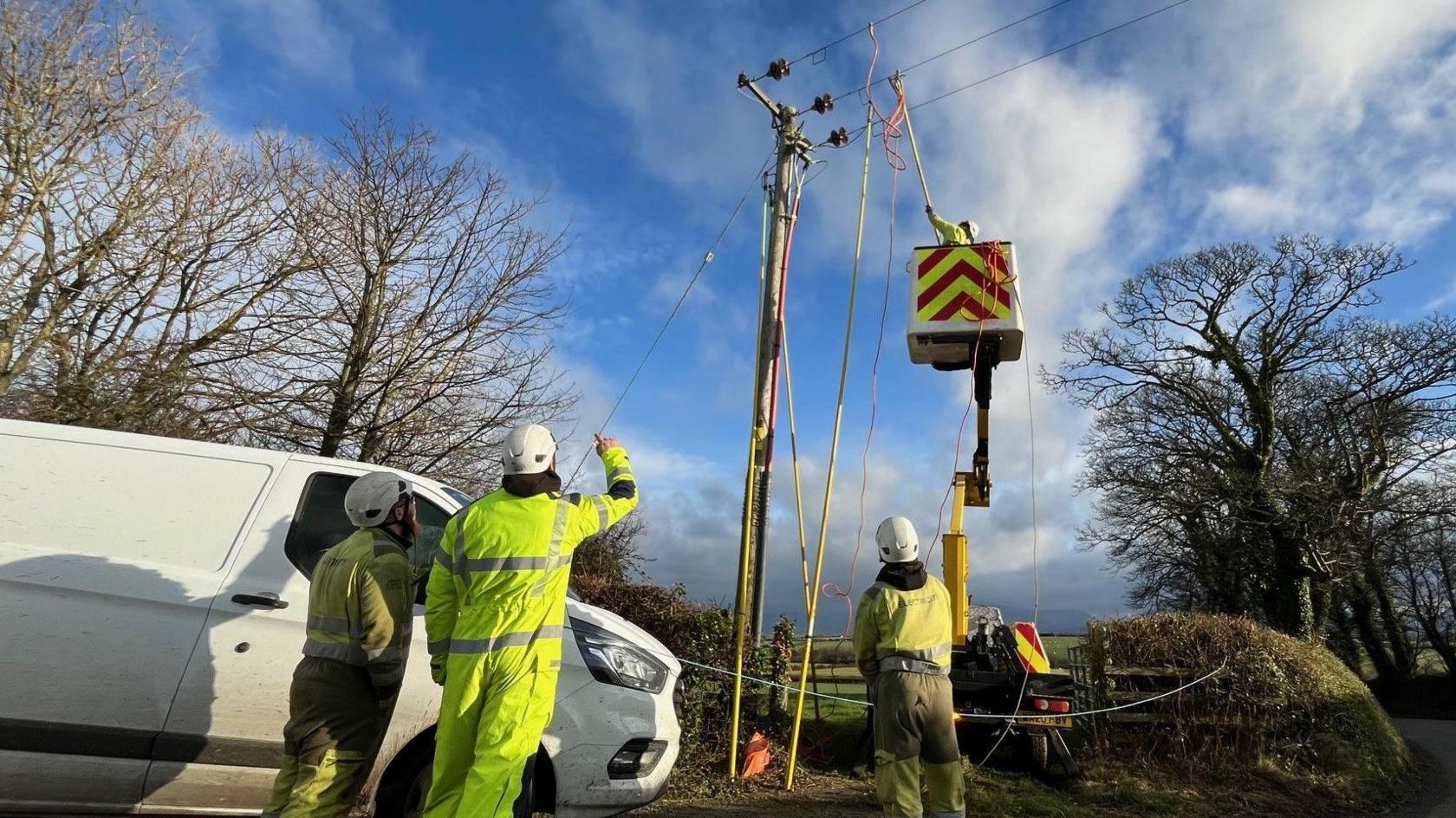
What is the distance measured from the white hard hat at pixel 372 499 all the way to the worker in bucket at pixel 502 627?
1.53 ft

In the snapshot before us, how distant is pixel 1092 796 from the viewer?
21.4ft

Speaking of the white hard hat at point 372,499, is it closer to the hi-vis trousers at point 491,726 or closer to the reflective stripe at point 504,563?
the reflective stripe at point 504,563

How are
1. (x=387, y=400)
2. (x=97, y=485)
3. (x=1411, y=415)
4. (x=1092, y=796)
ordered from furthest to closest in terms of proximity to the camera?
(x=1411, y=415), (x=387, y=400), (x=1092, y=796), (x=97, y=485)

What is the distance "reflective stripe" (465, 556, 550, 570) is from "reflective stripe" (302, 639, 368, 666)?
2.11ft

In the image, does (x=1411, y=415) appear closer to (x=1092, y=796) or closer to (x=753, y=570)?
(x=1092, y=796)

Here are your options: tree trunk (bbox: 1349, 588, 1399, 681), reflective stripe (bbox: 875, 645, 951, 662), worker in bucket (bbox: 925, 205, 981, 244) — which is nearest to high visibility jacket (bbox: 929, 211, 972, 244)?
worker in bucket (bbox: 925, 205, 981, 244)

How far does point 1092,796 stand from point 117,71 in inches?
491

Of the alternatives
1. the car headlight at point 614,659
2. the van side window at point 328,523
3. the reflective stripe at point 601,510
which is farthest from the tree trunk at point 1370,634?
the van side window at point 328,523

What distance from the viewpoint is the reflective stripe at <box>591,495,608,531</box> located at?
10.9ft

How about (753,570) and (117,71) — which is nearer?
(753,570)

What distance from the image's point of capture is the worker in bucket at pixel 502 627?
2.86 meters

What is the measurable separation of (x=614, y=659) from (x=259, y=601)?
1.69 meters

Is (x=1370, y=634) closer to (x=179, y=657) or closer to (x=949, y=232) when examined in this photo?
(x=949, y=232)

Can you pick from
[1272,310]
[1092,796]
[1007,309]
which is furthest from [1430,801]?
[1272,310]
